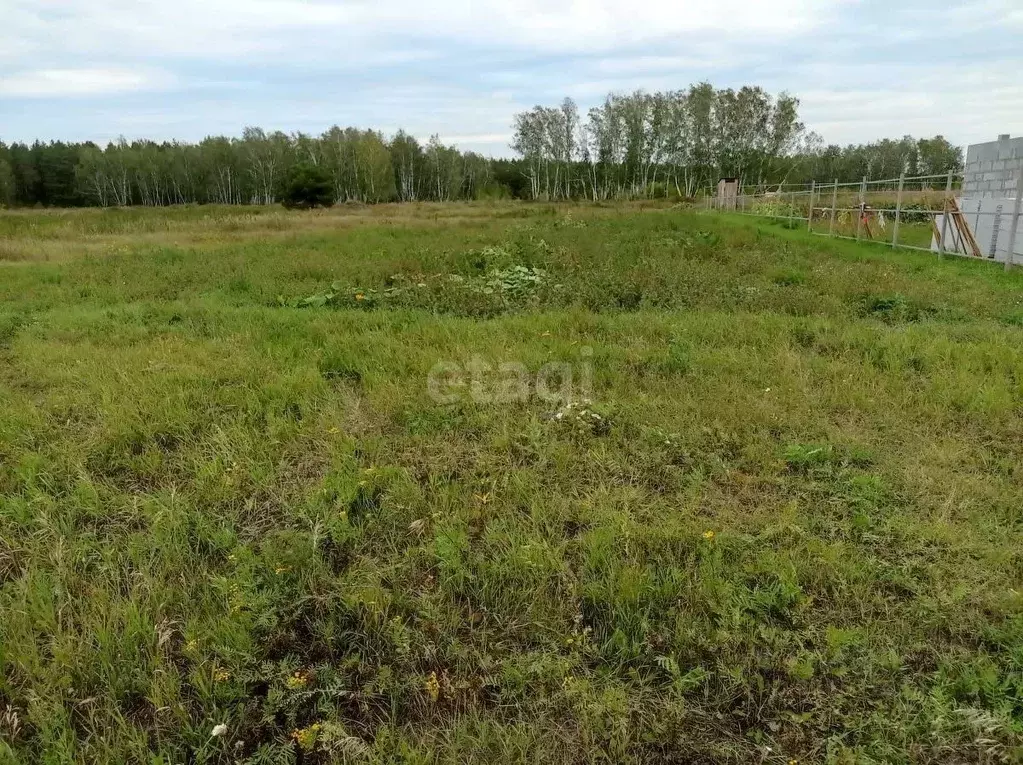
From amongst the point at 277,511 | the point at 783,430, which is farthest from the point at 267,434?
the point at 783,430

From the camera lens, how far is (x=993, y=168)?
11.1 meters

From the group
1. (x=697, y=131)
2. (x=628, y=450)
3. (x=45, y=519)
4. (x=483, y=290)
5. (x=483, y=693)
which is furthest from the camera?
(x=697, y=131)

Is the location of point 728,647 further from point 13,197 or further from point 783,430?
point 13,197

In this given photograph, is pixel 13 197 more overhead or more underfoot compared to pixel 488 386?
more overhead

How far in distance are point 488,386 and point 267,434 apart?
165 centimetres

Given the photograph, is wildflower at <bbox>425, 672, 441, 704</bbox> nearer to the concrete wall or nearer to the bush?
the concrete wall

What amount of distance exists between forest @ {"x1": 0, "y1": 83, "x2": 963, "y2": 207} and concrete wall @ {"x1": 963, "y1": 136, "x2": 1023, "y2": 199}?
37923 mm

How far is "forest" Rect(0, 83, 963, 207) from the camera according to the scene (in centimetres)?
4962

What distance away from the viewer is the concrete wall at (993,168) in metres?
10.5

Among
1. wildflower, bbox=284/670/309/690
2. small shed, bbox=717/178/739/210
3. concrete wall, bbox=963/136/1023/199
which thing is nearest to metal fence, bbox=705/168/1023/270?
concrete wall, bbox=963/136/1023/199

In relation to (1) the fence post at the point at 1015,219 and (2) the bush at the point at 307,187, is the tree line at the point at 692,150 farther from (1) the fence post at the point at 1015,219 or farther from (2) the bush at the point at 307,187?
(1) the fence post at the point at 1015,219

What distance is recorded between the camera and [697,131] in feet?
164
